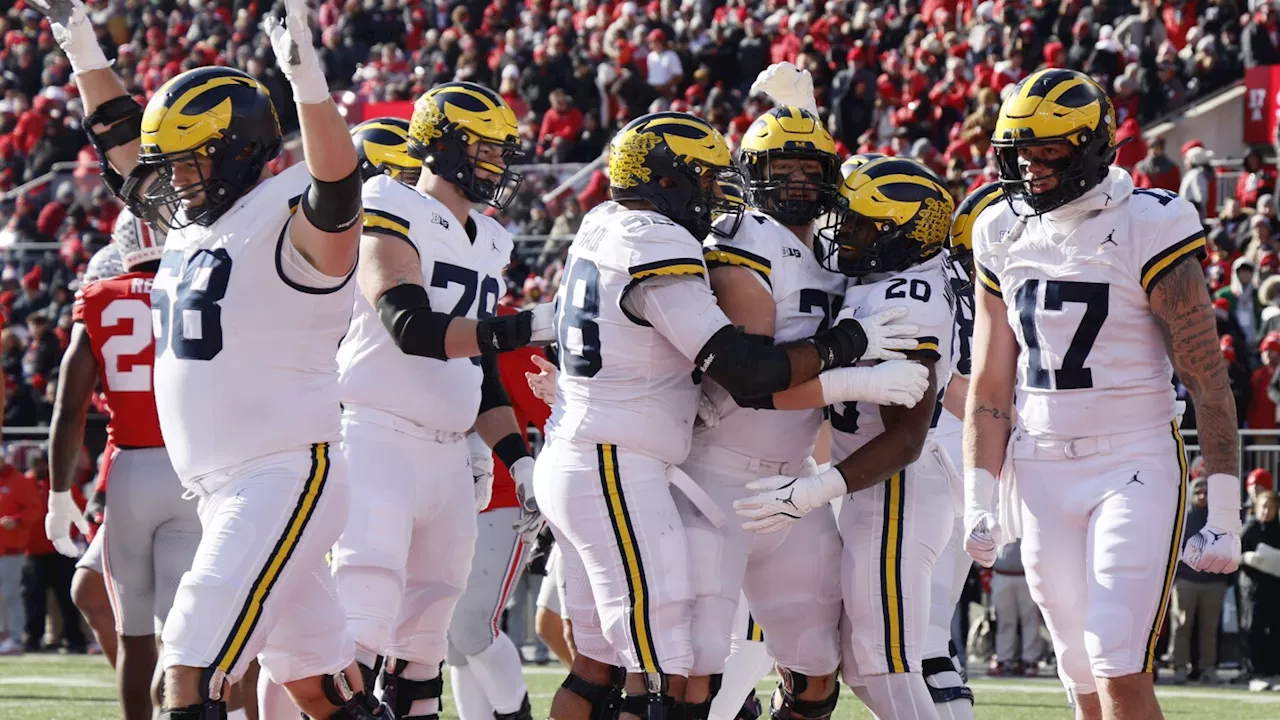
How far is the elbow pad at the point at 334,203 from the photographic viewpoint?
4.12 m

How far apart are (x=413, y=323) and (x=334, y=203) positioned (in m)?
0.93

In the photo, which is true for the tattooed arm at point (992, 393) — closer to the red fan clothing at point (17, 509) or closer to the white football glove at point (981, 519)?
the white football glove at point (981, 519)

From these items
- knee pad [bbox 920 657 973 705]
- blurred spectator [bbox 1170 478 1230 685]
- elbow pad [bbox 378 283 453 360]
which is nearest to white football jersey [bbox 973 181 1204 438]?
knee pad [bbox 920 657 973 705]

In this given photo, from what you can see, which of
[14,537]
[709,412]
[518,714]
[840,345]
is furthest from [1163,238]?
[14,537]

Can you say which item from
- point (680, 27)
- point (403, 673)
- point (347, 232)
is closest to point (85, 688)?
point (403, 673)

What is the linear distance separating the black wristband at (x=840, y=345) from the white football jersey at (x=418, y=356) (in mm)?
1261

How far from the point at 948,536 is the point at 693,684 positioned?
95cm

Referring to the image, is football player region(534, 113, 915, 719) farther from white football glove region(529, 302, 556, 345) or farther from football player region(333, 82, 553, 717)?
football player region(333, 82, 553, 717)

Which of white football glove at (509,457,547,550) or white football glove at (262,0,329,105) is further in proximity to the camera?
white football glove at (509,457,547,550)

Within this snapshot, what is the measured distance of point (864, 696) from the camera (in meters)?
4.98

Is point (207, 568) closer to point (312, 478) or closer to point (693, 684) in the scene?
point (312, 478)

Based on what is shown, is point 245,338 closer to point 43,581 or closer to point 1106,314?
point 1106,314

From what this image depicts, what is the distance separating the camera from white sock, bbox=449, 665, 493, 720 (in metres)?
6.38

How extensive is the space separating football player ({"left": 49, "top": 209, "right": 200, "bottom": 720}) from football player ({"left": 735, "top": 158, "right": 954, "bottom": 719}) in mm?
2005
